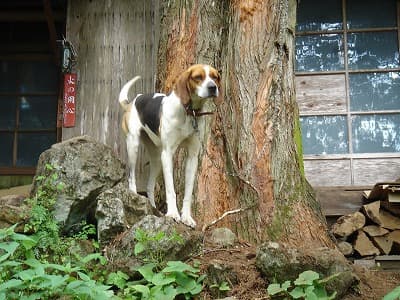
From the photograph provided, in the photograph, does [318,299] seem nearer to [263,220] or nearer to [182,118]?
[263,220]

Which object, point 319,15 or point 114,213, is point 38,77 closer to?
point 319,15

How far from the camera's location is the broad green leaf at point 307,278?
4.07m

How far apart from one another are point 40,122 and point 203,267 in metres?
6.26

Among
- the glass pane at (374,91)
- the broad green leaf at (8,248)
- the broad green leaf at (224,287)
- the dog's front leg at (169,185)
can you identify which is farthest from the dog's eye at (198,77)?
the glass pane at (374,91)

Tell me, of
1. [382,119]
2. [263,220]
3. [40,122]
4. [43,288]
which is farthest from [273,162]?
[40,122]

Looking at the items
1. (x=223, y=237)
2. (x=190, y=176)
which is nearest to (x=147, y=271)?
(x=223, y=237)

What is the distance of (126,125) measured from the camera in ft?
19.0

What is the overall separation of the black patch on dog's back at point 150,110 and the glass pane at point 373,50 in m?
3.82

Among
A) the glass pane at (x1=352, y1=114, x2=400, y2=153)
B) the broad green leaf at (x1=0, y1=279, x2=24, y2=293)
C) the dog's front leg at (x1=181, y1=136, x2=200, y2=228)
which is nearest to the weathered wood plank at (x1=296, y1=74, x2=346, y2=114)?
the glass pane at (x1=352, y1=114, x2=400, y2=153)

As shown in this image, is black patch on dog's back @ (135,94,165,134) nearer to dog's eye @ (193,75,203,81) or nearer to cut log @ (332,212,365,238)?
dog's eye @ (193,75,203,81)

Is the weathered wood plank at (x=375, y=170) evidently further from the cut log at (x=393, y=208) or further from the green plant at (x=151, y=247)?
the green plant at (x=151, y=247)

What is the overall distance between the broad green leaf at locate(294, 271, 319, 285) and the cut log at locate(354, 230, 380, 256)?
3.12 metres

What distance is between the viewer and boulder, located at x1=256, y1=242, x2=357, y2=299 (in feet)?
14.0

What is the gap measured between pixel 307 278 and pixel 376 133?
4.42 meters
